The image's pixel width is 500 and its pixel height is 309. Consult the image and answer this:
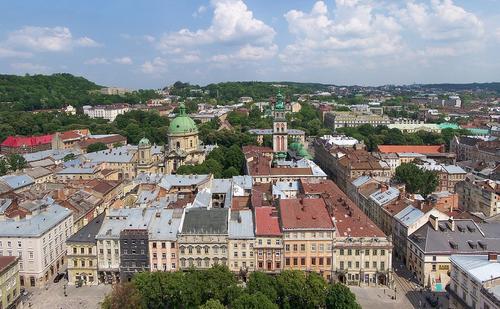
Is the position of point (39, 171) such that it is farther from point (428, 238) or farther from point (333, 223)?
point (428, 238)

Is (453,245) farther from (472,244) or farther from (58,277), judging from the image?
(58,277)

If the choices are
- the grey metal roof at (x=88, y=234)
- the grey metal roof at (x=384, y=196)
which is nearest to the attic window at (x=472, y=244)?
the grey metal roof at (x=384, y=196)

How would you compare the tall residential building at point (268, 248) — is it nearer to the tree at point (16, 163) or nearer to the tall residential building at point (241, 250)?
the tall residential building at point (241, 250)

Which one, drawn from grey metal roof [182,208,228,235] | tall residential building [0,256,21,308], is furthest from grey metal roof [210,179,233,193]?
tall residential building [0,256,21,308]

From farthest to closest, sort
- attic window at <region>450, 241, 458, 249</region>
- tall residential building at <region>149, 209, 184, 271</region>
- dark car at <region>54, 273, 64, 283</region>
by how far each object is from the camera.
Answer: dark car at <region>54, 273, 64, 283</region>, tall residential building at <region>149, 209, 184, 271</region>, attic window at <region>450, 241, 458, 249</region>

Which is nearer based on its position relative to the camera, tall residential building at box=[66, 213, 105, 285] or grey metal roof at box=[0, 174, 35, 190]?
tall residential building at box=[66, 213, 105, 285]

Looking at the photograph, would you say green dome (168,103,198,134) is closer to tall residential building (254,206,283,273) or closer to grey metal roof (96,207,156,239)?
grey metal roof (96,207,156,239)

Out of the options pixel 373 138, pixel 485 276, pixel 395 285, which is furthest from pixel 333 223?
pixel 373 138
